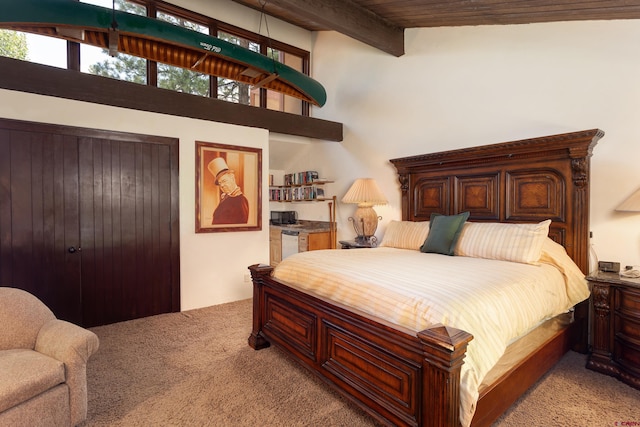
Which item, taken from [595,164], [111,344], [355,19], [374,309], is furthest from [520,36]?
[111,344]

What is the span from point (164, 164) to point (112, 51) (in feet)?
5.04

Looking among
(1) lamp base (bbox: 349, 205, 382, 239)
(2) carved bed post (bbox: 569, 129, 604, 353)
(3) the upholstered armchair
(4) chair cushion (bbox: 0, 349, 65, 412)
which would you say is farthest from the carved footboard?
(1) lamp base (bbox: 349, 205, 382, 239)

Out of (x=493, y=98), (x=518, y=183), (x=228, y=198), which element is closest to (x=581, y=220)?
(x=518, y=183)

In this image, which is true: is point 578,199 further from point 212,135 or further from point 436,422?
point 212,135

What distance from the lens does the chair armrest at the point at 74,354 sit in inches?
66.4

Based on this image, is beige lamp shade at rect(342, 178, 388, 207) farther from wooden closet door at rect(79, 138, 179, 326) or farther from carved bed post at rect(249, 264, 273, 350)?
wooden closet door at rect(79, 138, 179, 326)

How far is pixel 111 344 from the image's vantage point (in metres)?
2.87

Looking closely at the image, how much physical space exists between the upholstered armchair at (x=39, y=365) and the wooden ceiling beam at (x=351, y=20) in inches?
109

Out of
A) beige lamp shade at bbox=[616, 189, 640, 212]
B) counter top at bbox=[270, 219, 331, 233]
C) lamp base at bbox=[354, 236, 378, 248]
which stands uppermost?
beige lamp shade at bbox=[616, 189, 640, 212]

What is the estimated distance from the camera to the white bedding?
1.55 m

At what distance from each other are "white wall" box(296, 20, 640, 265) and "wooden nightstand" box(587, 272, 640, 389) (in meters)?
0.50

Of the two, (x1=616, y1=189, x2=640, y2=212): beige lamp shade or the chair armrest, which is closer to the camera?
the chair armrest

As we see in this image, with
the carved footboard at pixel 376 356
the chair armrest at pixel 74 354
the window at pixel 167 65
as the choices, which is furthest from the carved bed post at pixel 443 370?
the window at pixel 167 65

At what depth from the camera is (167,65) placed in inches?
141
